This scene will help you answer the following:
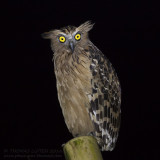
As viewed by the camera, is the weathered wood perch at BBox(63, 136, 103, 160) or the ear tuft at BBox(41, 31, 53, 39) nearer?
the weathered wood perch at BBox(63, 136, 103, 160)

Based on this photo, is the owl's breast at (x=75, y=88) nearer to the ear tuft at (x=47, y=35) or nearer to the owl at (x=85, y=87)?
the owl at (x=85, y=87)

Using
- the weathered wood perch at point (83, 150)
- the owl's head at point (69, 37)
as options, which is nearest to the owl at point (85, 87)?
Answer: the owl's head at point (69, 37)

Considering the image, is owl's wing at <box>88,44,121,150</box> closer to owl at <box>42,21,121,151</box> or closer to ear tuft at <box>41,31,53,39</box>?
owl at <box>42,21,121,151</box>

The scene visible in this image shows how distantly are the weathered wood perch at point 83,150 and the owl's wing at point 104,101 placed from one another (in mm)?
423

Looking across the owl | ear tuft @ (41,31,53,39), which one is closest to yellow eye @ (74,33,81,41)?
the owl

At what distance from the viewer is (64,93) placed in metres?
1.84

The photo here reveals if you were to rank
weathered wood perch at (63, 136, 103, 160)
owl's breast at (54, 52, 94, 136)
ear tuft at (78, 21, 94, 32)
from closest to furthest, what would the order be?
weathered wood perch at (63, 136, 103, 160) → owl's breast at (54, 52, 94, 136) → ear tuft at (78, 21, 94, 32)

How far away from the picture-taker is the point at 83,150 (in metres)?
1.31

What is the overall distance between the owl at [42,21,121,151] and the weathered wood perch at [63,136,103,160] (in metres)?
0.43

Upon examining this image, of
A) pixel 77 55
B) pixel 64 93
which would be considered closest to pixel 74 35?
pixel 77 55

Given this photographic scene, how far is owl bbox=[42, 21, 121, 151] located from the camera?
176cm

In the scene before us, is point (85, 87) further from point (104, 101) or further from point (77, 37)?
point (77, 37)

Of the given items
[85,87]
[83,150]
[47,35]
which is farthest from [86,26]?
[83,150]

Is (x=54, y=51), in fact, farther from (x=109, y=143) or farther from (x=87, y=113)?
(x=109, y=143)
